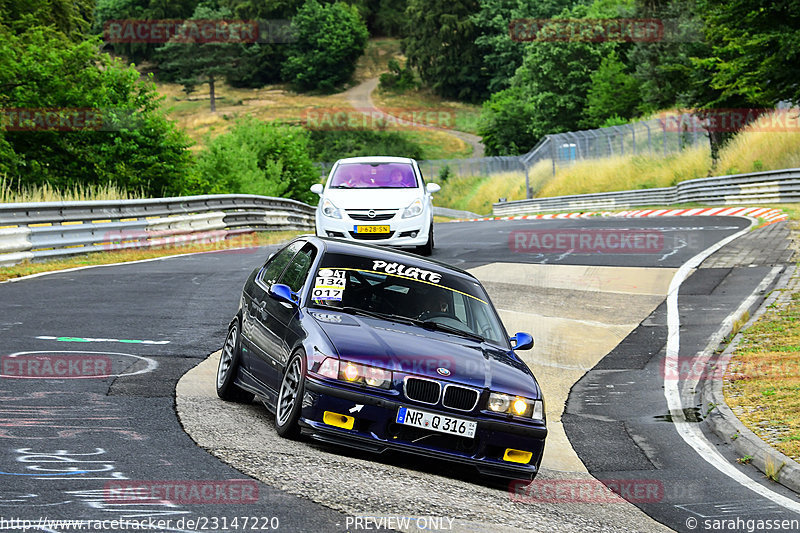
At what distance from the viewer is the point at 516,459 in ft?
23.5

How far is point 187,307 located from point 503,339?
22.8ft

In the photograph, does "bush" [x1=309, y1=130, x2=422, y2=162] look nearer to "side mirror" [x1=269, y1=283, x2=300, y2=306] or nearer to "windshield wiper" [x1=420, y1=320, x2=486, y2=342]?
"side mirror" [x1=269, y1=283, x2=300, y2=306]

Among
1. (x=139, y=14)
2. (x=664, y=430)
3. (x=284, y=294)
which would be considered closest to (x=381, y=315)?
(x=284, y=294)

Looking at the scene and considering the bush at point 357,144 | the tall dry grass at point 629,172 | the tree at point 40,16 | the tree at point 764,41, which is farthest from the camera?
the bush at point 357,144

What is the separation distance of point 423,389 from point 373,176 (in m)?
12.9

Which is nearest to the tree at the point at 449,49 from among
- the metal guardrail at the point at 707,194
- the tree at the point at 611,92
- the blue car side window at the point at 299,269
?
the tree at the point at 611,92

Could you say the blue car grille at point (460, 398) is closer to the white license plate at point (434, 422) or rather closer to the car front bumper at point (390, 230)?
the white license plate at point (434, 422)

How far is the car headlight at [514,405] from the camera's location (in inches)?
280

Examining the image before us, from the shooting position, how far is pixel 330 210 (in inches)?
744

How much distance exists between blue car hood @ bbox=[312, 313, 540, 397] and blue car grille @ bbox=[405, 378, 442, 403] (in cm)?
5

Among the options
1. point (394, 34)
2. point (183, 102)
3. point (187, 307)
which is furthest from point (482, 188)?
point (394, 34)

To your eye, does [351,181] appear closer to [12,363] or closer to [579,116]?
[12,363]

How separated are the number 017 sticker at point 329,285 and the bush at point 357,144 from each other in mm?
96845

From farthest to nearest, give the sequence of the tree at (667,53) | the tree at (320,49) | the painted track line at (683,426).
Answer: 1. the tree at (320,49)
2. the tree at (667,53)
3. the painted track line at (683,426)
